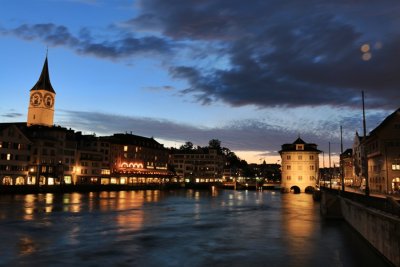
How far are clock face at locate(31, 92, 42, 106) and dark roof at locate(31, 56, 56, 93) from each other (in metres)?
3.08

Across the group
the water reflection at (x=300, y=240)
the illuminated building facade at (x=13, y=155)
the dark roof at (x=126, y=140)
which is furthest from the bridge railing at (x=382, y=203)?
the dark roof at (x=126, y=140)

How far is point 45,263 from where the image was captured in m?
26.5

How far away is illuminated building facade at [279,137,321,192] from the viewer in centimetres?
14262

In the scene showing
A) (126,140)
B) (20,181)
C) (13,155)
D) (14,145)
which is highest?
(126,140)

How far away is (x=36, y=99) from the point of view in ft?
557

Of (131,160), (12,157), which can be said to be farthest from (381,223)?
(131,160)

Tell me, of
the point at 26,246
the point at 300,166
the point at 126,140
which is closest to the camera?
the point at 26,246

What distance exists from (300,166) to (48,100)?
106055 mm

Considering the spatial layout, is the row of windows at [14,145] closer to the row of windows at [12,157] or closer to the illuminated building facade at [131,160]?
the row of windows at [12,157]

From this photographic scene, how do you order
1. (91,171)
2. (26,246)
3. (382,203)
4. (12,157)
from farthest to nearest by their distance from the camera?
1. (91,171)
2. (12,157)
3. (26,246)
4. (382,203)

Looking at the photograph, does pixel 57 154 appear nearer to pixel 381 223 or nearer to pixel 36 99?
pixel 36 99

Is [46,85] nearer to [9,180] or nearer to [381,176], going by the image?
[9,180]

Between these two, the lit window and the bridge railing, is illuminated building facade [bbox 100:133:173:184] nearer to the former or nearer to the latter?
the lit window

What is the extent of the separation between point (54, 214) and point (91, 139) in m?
105
